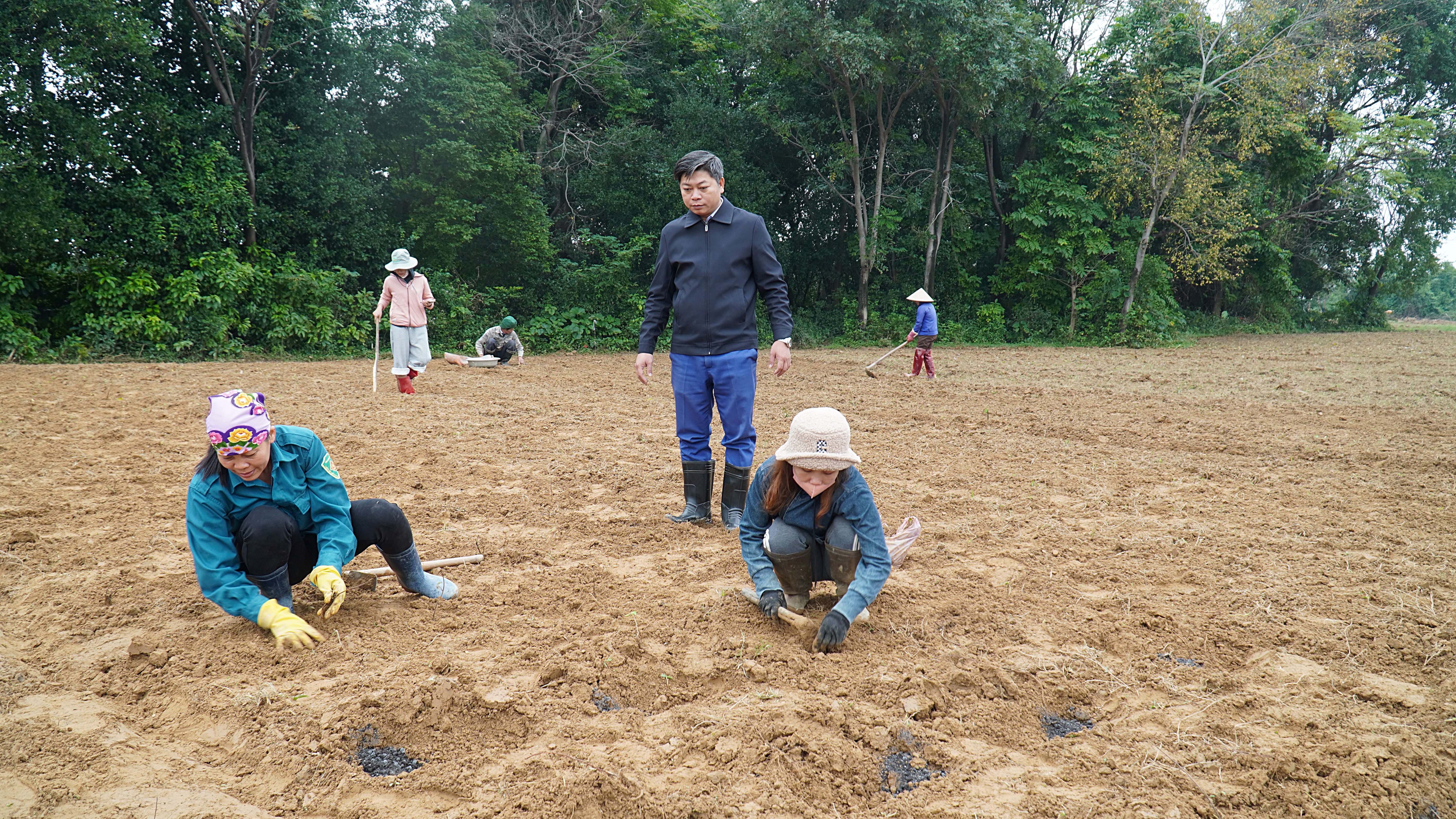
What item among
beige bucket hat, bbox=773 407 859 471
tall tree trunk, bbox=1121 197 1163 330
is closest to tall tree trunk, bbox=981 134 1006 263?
tall tree trunk, bbox=1121 197 1163 330

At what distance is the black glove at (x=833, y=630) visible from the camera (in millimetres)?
3152

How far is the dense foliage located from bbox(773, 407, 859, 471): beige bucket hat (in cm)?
1361

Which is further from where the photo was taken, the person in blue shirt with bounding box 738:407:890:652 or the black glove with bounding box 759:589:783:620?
the black glove with bounding box 759:589:783:620

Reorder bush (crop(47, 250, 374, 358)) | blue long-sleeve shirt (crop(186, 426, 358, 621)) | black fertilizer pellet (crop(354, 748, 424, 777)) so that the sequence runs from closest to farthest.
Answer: black fertilizer pellet (crop(354, 748, 424, 777)), blue long-sleeve shirt (crop(186, 426, 358, 621)), bush (crop(47, 250, 374, 358))

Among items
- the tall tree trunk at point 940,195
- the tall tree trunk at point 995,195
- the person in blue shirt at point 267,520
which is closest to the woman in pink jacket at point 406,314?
the person in blue shirt at point 267,520

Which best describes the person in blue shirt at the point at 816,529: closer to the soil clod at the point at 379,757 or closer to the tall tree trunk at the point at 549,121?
the soil clod at the point at 379,757

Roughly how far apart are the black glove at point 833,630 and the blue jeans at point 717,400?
1.61m

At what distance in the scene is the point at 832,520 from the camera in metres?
3.42

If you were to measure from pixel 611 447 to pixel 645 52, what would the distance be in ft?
52.9

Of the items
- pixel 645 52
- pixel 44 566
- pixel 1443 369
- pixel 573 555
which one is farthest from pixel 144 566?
pixel 645 52

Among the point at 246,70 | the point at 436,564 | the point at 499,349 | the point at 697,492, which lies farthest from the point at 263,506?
the point at 246,70

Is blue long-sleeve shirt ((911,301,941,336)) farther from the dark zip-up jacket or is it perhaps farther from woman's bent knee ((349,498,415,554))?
woman's bent knee ((349,498,415,554))

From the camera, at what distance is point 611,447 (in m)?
7.27

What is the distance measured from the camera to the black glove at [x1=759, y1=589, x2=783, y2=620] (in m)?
3.40
